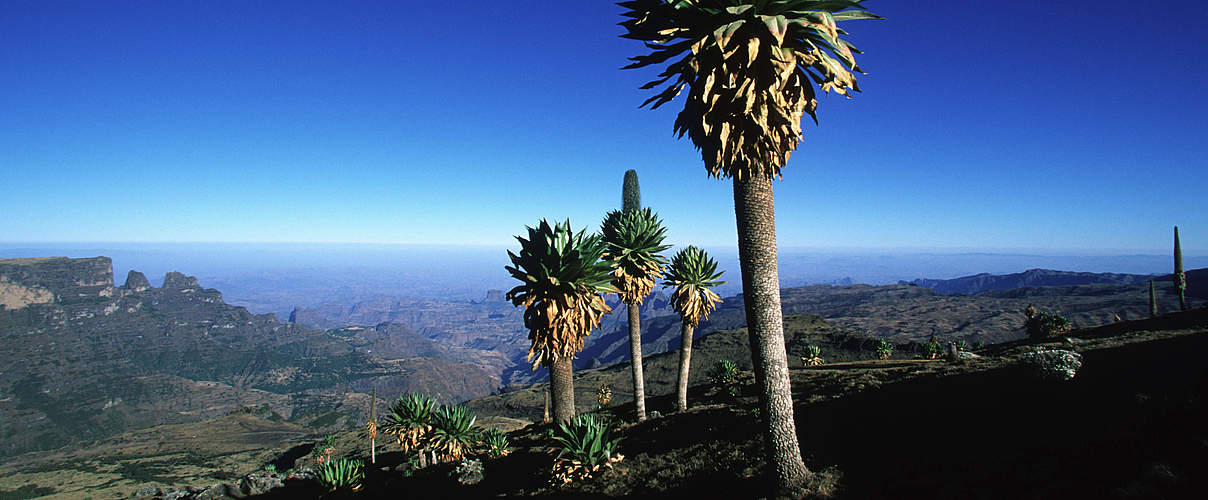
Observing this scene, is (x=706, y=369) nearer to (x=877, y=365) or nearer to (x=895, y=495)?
(x=877, y=365)

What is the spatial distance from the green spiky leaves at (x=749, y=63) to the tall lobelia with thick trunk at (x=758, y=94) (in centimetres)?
2

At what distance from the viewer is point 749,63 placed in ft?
23.4

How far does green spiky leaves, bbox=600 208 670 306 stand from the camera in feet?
66.3

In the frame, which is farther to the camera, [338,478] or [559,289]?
[338,478]

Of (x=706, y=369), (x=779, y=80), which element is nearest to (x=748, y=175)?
(x=779, y=80)

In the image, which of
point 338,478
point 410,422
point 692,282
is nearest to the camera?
point 338,478

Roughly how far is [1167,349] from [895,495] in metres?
9.03

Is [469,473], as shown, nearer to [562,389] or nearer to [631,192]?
[562,389]

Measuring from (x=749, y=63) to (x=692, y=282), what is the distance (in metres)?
15.3

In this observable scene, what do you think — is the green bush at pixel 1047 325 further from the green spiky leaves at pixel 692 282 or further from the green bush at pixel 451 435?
the green bush at pixel 451 435

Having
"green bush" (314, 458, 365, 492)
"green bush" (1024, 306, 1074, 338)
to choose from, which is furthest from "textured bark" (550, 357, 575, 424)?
"green bush" (1024, 306, 1074, 338)

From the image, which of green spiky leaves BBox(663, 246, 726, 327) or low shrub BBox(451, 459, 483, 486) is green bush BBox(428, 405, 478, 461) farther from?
green spiky leaves BBox(663, 246, 726, 327)

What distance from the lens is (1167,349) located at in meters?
11.3

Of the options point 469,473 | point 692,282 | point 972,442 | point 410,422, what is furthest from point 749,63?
point 410,422
